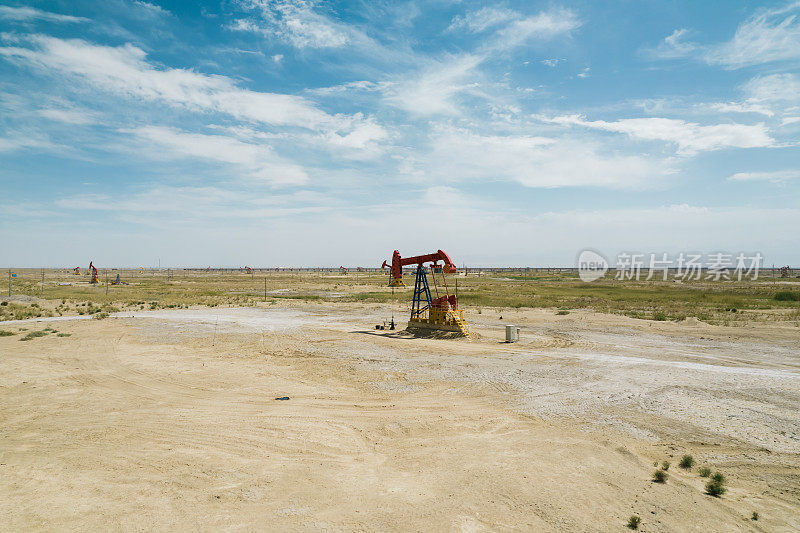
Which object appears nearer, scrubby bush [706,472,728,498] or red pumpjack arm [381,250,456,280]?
scrubby bush [706,472,728,498]

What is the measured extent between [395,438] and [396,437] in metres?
0.07

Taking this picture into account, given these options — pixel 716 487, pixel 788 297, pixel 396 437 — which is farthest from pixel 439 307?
pixel 788 297

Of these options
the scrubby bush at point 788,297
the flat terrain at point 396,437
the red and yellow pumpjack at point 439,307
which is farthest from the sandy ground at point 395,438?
the scrubby bush at point 788,297

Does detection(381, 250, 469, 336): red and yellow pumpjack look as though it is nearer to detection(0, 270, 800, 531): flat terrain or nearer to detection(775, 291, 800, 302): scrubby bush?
detection(0, 270, 800, 531): flat terrain

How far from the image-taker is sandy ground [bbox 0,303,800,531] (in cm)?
670

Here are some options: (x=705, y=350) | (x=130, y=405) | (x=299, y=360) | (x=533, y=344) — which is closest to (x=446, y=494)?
(x=130, y=405)

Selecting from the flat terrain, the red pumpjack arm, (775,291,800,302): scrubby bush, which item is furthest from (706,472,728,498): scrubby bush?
→ (775,291,800,302): scrubby bush

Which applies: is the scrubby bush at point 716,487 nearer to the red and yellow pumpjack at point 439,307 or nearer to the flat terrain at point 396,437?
the flat terrain at point 396,437

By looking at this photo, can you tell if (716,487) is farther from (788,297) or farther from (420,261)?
Answer: (788,297)

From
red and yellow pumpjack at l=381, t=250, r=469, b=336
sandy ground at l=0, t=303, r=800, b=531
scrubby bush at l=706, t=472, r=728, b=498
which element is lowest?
sandy ground at l=0, t=303, r=800, b=531

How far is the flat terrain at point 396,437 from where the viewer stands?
264 inches

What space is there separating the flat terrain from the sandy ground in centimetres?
5

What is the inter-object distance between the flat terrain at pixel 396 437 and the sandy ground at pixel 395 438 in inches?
2.0

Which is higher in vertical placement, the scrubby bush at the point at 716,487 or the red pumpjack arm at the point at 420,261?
the red pumpjack arm at the point at 420,261
